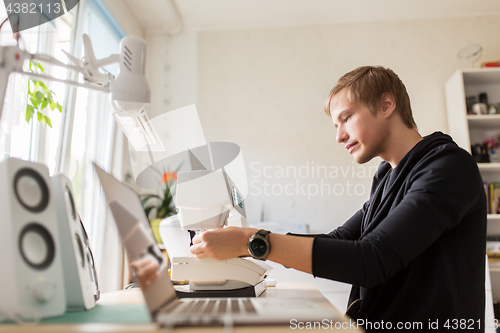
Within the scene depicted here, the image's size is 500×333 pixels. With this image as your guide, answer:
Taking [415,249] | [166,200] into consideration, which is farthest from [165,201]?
[415,249]

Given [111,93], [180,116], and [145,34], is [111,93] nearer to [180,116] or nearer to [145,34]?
[180,116]

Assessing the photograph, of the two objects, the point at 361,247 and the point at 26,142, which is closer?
the point at 361,247

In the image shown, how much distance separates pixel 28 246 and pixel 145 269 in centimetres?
23

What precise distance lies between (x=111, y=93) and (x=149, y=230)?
1.05 feet

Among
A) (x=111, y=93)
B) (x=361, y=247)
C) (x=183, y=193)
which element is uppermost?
(x=111, y=93)

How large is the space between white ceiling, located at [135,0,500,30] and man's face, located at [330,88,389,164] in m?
2.20

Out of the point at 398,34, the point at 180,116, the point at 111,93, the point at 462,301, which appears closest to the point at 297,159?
the point at 180,116

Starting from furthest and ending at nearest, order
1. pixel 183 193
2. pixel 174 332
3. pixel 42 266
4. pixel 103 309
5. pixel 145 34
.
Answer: pixel 145 34 < pixel 183 193 < pixel 103 309 < pixel 42 266 < pixel 174 332

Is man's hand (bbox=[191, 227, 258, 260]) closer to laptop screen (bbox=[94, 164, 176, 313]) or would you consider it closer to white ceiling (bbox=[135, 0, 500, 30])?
laptop screen (bbox=[94, 164, 176, 313])

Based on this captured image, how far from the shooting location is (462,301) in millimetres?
915

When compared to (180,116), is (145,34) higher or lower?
higher

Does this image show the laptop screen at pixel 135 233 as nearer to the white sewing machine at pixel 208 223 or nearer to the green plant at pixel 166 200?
the white sewing machine at pixel 208 223

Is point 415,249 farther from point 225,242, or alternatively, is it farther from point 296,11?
point 296,11

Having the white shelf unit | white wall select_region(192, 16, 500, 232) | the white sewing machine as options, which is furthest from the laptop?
the white shelf unit
